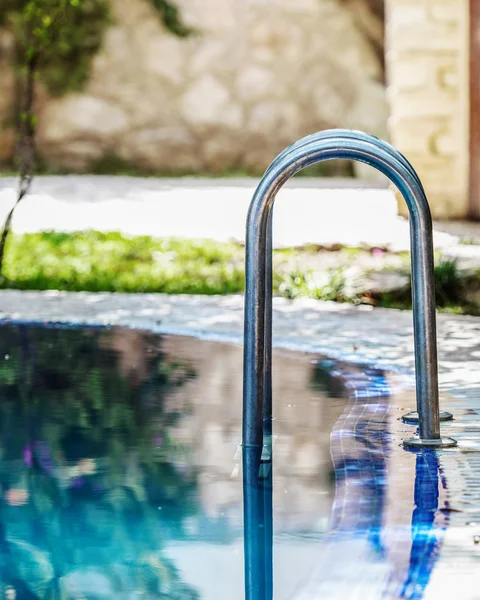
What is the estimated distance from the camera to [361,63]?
15.0 meters

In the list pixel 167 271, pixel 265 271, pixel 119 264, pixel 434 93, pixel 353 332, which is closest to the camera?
pixel 265 271

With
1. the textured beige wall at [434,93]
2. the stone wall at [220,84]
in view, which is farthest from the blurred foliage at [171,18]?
the textured beige wall at [434,93]

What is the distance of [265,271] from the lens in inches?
131

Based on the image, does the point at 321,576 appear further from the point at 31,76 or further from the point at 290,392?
the point at 31,76

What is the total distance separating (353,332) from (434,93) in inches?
191

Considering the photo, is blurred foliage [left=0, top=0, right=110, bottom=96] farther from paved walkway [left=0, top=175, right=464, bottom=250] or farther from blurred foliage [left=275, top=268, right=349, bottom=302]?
blurred foliage [left=275, top=268, right=349, bottom=302]

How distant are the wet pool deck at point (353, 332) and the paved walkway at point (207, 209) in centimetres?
210

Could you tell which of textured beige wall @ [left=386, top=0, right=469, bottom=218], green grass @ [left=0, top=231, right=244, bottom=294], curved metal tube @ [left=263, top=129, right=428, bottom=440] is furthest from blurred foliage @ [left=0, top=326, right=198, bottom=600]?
textured beige wall @ [left=386, top=0, right=469, bottom=218]

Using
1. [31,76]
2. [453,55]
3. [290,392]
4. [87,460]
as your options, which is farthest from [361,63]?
[87,460]

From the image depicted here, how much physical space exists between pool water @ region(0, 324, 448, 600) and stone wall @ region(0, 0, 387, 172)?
10636 mm

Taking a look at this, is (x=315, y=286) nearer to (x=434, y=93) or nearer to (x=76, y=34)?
(x=434, y=93)

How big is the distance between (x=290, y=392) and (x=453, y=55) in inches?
243

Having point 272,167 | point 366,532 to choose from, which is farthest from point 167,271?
point 366,532

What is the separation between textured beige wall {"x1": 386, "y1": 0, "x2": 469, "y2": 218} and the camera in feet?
31.3
